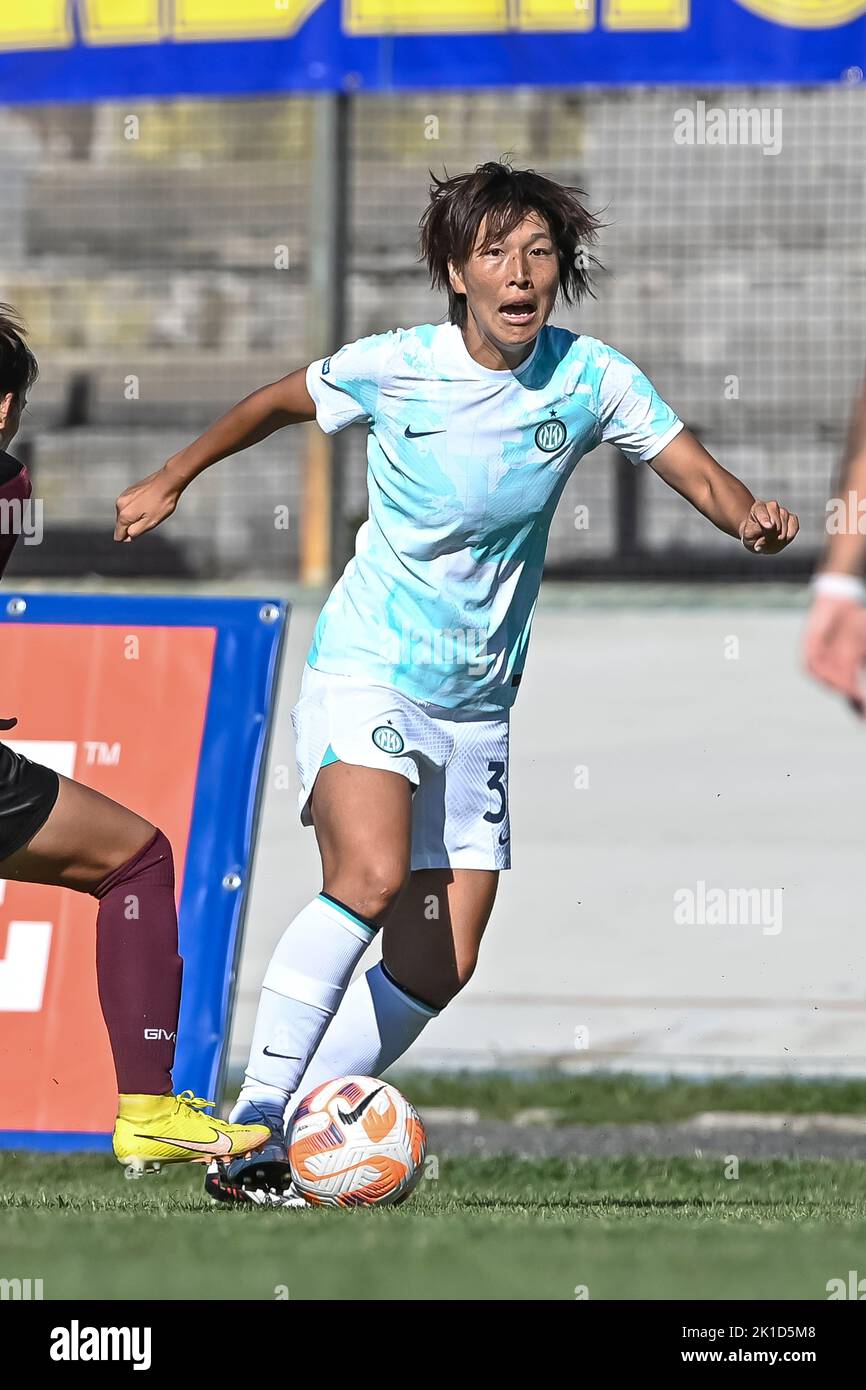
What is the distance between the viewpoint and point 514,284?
15.3 feet

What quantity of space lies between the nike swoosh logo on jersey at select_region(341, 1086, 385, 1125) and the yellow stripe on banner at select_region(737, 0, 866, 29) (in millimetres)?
6112

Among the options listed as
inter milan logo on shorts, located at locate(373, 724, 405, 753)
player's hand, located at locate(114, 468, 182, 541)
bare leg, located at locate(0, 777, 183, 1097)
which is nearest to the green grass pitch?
bare leg, located at locate(0, 777, 183, 1097)

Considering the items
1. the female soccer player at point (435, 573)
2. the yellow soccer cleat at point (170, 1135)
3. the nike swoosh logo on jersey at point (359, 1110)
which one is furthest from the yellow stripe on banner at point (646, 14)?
the yellow soccer cleat at point (170, 1135)

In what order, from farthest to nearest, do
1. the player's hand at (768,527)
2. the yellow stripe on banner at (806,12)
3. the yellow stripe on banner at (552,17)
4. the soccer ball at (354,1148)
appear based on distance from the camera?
the yellow stripe on banner at (552,17)
the yellow stripe on banner at (806,12)
the soccer ball at (354,1148)
the player's hand at (768,527)

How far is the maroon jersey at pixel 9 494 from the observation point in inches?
173

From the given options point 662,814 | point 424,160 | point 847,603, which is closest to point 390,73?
point 424,160

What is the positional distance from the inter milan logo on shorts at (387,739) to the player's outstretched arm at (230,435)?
67cm

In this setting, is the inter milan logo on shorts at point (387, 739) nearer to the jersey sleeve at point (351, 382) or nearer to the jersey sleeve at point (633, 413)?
the jersey sleeve at point (351, 382)

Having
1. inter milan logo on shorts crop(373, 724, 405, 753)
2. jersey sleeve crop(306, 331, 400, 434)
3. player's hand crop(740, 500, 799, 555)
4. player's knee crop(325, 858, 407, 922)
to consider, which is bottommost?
player's knee crop(325, 858, 407, 922)

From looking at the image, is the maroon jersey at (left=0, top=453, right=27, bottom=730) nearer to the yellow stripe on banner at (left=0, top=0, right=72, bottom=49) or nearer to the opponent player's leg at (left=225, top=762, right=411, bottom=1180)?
the opponent player's leg at (left=225, top=762, right=411, bottom=1180)

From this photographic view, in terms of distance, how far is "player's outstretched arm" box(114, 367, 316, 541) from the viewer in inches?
193

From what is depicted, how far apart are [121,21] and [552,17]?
1866 mm

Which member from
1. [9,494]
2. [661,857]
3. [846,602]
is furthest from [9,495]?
[661,857]
